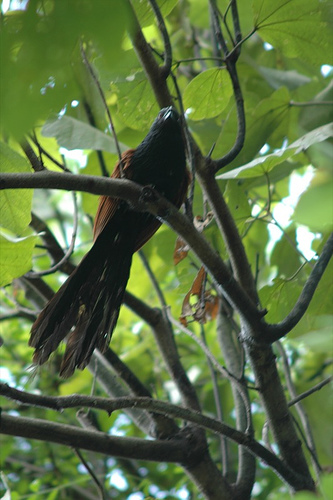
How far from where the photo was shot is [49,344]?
5.60 feet

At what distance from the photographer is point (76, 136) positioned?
6.66 ft

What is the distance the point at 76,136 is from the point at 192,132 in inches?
26.6

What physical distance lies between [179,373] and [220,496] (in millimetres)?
444

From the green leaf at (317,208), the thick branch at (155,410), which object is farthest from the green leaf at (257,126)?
the green leaf at (317,208)

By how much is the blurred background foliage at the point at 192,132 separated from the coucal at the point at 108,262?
4.2 inches

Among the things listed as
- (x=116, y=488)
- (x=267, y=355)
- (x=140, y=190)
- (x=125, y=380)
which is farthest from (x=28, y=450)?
(x=140, y=190)

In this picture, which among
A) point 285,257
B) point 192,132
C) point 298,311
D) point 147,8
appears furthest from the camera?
point 192,132

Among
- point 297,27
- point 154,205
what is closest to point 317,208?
point 154,205

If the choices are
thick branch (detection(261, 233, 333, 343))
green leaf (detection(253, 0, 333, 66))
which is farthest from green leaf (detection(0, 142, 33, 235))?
green leaf (detection(253, 0, 333, 66))

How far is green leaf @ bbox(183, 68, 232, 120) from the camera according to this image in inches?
71.6

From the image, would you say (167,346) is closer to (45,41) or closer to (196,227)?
(196,227)

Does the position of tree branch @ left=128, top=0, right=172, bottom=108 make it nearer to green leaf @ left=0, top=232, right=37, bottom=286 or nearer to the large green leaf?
green leaf @ left=0, top=232, right=37, bottom=286

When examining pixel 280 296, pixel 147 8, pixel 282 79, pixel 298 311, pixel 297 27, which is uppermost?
pixel 282 79

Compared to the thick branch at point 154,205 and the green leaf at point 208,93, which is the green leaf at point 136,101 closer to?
the green leaf at point 208,93
